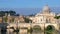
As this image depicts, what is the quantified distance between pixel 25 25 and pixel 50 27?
10.4 ft

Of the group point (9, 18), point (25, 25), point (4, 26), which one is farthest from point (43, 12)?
point (4, 26)

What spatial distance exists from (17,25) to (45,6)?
1579 centimetres

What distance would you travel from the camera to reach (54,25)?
40.2m

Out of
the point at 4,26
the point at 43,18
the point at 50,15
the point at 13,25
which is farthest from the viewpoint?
the point at 50,15

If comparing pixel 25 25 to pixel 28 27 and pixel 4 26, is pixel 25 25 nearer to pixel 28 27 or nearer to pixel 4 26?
pixel 28 27

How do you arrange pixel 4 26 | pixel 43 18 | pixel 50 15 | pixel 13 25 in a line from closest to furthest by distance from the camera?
pixel 4 26, pixel 13 25, pixel 43 18, pixel 50 15

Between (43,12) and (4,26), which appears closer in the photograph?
(4,26)

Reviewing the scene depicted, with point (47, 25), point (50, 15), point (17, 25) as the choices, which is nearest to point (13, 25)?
point (17, 25)

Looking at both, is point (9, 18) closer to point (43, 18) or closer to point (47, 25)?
point (43, 18)

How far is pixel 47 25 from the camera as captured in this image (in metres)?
40.4

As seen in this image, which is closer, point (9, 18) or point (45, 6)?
point (9, 18)

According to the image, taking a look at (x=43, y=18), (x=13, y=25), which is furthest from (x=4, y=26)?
(x=43, y=18)

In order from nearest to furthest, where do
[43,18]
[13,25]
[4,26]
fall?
[4,26], [13,25], [43,18]

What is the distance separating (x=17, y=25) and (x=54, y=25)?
4.38 metres
